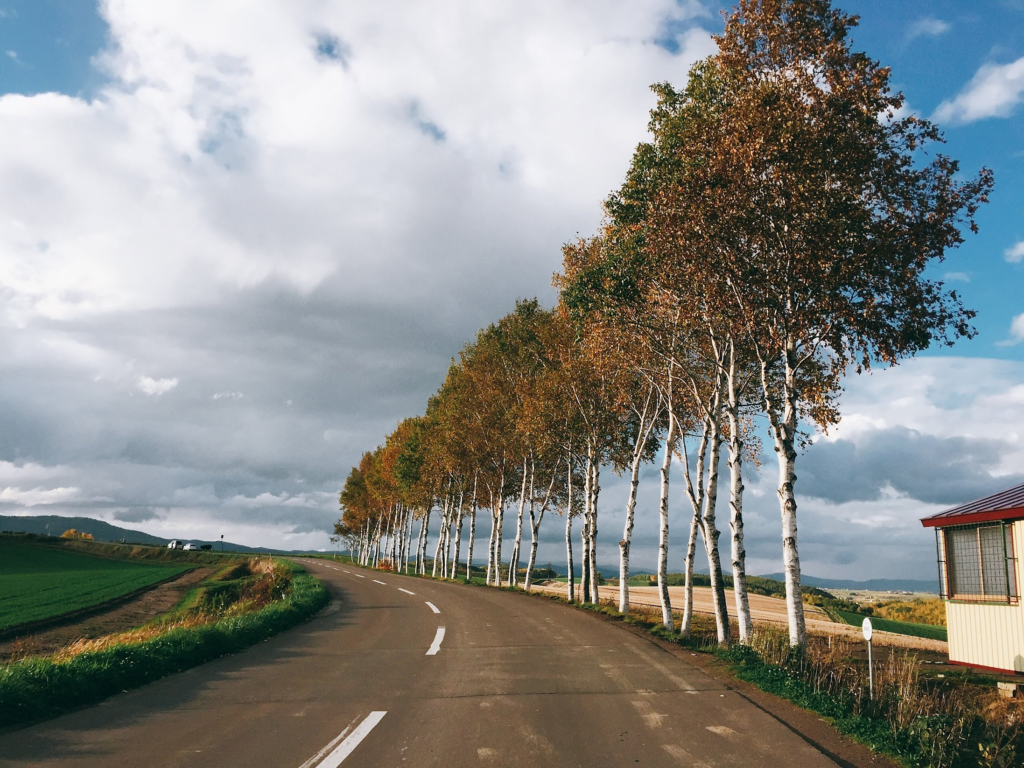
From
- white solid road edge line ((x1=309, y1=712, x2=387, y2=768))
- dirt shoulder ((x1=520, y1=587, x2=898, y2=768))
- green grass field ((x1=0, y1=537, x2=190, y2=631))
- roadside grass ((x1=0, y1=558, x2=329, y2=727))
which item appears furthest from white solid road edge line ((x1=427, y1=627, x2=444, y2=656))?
green grass field ((x1=0, y1=537, x2=190, y2=631))

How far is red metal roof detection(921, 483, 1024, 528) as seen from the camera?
1631cm

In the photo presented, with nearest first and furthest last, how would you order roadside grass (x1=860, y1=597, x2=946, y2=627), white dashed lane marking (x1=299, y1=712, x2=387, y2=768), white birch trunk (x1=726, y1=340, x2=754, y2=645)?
white dashed lane marking (x1=299, y1=712, x2=387, y2=768) < white birch trunk (x1=726, y1=340, x2=754, y2=645) < roadside grass (x1=860, y1=597, x2=946, y2=627)

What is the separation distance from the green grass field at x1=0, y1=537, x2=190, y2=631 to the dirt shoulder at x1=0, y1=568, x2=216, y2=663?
5.05ft

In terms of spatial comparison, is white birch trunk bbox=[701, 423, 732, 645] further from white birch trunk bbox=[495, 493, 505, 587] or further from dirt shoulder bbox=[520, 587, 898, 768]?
white birch trunk bbox=[495, 493, 505, 587]

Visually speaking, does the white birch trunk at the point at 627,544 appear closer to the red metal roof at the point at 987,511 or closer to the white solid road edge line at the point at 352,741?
the red metal roof at the point at 987,511

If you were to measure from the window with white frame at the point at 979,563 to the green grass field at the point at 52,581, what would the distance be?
40081 millimetres

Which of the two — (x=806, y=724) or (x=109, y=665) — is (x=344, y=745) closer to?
(x=109, y=665)

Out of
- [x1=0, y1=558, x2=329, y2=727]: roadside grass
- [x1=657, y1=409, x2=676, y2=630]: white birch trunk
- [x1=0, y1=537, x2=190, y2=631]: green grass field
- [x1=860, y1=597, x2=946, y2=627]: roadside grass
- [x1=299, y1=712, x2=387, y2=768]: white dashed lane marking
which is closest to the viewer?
[x1=299, y1=712, x2=387, y2=768]: white dashed lane marking

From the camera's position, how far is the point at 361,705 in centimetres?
924

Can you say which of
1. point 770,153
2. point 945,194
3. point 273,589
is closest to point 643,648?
point 770,153

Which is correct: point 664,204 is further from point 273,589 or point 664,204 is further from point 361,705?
point 273,589

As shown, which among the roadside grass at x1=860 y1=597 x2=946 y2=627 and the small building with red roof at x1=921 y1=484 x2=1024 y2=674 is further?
the roadside grass at x1=860 y1=597 x2=946 y2=627

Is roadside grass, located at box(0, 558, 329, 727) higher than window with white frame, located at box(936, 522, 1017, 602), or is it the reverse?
window with white frame, located at box(936, 522, 1017, 602)

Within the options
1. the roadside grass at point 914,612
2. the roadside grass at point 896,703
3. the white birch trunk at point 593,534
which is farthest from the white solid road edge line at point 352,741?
the roadside grass at point 914,612
